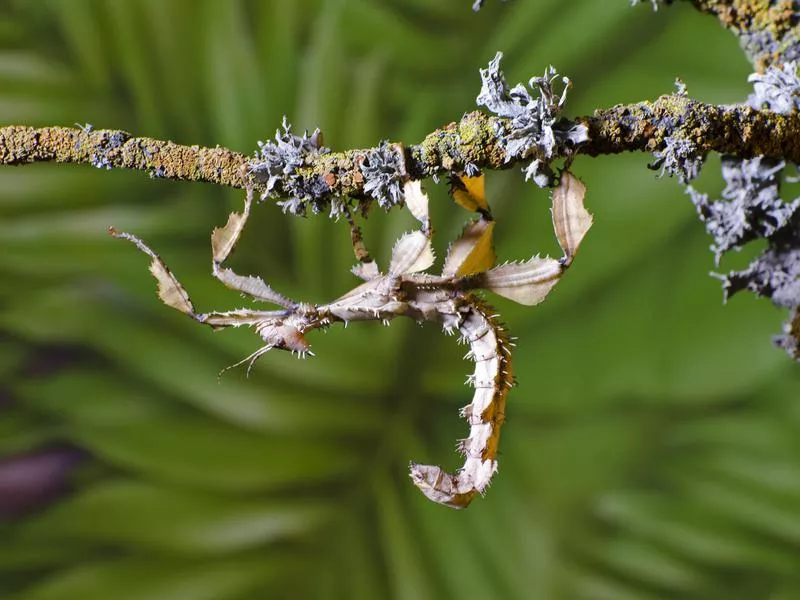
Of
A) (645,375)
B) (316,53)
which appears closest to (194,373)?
(316,53)

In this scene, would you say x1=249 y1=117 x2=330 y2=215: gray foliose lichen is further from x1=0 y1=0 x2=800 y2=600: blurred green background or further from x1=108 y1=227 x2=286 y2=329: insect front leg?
x1=0 y1=0 x2=800 y2=600: blurred green background

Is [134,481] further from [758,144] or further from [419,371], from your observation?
[758,144]

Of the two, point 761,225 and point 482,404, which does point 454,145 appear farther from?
point 761,225

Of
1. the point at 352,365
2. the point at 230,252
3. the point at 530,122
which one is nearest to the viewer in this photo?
the point at 530,122

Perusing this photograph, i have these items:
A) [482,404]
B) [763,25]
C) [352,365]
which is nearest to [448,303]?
[482,404]

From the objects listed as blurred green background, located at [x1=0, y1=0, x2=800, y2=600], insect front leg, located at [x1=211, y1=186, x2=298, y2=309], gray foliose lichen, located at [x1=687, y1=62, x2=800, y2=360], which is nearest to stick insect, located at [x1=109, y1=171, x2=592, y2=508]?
insect front leg, located at [x1=211, y1=186, x2=298, y2=309]
